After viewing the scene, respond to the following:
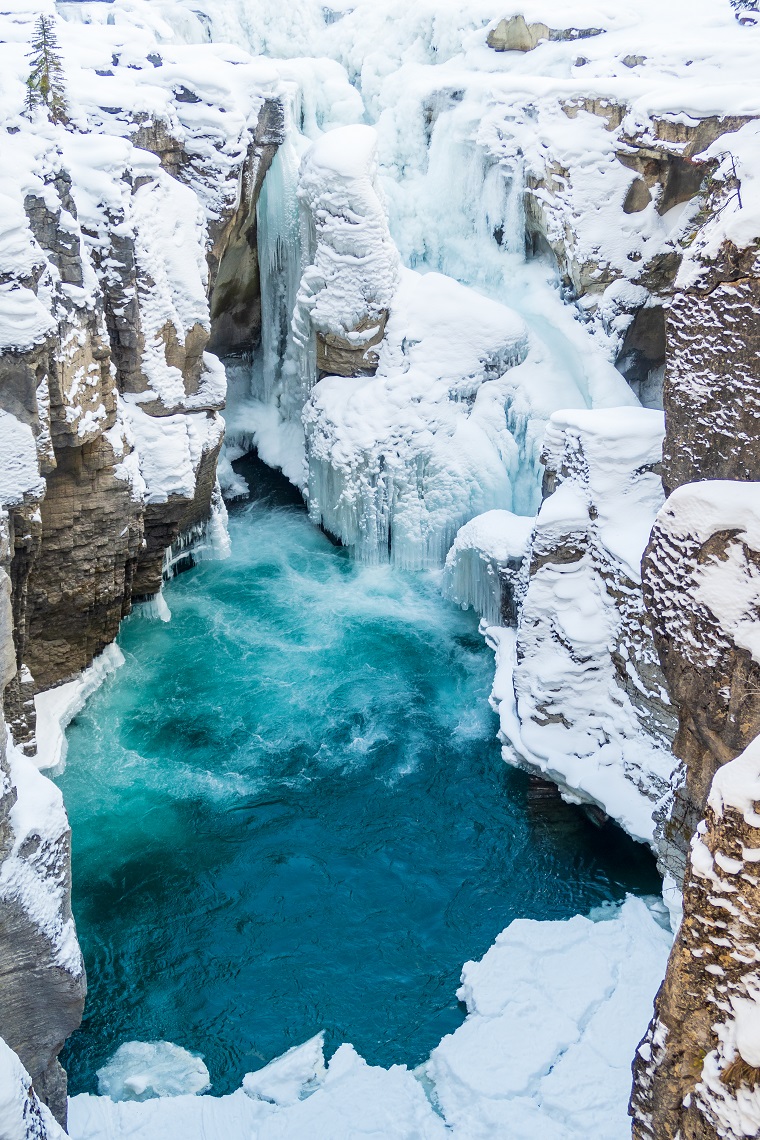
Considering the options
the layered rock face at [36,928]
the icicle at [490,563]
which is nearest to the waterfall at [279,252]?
the icicle at [490,563]

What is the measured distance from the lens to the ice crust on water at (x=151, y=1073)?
31.1 feet

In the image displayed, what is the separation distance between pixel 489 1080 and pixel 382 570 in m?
9.23

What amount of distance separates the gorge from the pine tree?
402 mm

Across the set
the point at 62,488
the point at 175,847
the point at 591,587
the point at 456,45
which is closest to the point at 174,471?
the point at 62,488

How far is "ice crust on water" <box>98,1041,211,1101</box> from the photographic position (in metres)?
9.47

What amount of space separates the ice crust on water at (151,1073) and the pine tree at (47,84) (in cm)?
972

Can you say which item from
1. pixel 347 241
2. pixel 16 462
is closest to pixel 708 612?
pixel 16 462

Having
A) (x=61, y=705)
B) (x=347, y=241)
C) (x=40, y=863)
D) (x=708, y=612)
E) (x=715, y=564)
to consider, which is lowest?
(x=61, y=705)

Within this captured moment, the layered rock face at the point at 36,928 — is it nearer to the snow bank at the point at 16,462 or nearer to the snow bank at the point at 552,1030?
the snow bank at the point at 16,462

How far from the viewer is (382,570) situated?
57.0ft

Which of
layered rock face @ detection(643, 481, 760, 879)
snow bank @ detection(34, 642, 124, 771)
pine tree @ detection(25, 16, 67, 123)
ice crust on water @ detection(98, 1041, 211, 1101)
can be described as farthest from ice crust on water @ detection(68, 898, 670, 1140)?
pine tree @ detection(25, 16, 67, 123)

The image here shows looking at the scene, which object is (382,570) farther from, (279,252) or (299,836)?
(279,252)

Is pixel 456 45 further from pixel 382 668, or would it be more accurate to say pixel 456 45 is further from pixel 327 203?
pixel 382 668

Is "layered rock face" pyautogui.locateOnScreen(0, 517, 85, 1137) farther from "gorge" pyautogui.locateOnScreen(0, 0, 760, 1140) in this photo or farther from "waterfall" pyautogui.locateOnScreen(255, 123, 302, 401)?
"waterfall" pyautogui.locateOnScreen(255, 123, 302, 401)
